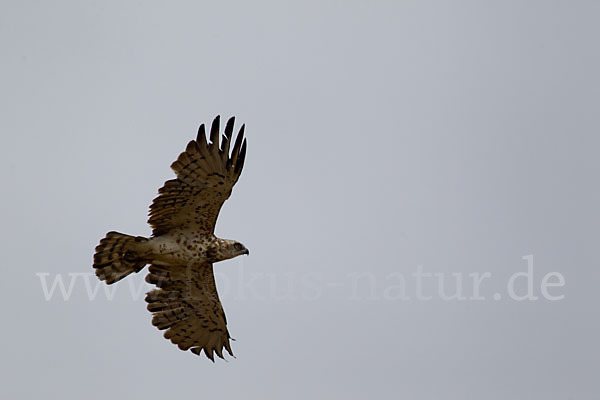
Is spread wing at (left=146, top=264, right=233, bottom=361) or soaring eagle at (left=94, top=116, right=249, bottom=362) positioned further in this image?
spread wing at (left=146, top=264, right=233, bottom=361)

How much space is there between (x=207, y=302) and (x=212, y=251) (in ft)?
3.71

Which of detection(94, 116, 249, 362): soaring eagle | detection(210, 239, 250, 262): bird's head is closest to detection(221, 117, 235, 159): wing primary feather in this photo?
detection(94, 116, 249, 362): soaring eagle

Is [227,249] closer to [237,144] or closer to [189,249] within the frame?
[189,249]

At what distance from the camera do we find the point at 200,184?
52.7 feet

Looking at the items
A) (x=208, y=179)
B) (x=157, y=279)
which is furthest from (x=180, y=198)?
(x=157, y=279)

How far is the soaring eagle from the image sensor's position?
15.9 m

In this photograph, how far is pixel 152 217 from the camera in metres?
16.6

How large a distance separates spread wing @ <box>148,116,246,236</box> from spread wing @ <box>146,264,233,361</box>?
820 millimetres

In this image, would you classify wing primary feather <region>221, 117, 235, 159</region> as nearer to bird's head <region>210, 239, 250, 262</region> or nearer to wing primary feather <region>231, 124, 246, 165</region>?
wing primary feather <region>231, 124, 246, 165</region>

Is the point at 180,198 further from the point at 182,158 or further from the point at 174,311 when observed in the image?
the point at 174,311

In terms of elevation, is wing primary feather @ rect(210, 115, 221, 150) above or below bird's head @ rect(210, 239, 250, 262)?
above

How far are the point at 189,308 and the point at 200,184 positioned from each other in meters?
2.36

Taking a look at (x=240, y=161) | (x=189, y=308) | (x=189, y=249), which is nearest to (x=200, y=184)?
(x=240, y=161)

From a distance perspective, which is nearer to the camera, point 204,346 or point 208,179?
point 208,179
